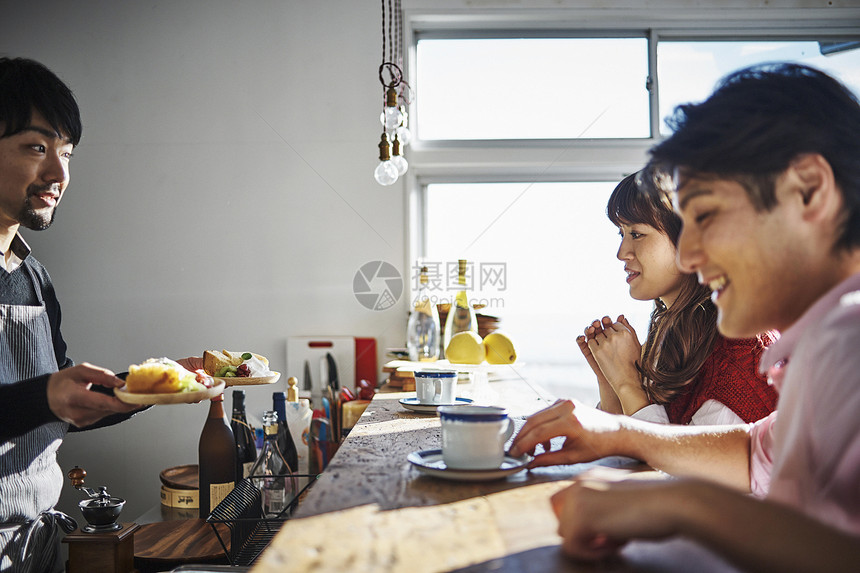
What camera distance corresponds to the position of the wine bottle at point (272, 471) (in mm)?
1680

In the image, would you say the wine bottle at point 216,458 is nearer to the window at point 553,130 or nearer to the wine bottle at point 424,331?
the wine bottle at point 424,331

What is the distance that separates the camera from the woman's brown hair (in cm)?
138

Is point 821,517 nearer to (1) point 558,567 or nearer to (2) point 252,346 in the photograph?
(1) point 558,567

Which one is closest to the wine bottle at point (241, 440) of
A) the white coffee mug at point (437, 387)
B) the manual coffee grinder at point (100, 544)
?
the manual coffee grinder at point (100, 544)

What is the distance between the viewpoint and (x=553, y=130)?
2807 millimetres

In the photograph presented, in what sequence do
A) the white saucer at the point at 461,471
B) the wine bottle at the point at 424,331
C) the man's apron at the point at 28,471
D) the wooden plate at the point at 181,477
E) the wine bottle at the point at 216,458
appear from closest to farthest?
the white saucer at the point at 461,471, the man's apron at the point at 28,471, the wine bottle at the point at 216,458, the wooden plate at the point at 181,477, the wine bottle at the point at 424,331

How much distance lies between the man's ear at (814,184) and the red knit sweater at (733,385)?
25.4 inches

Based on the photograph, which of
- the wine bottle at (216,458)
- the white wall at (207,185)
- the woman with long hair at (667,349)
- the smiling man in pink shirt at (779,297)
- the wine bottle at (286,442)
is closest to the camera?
the smiling man in pink shirt at (779,297)

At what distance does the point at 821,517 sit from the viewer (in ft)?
1.91

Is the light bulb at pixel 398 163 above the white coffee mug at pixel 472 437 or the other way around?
above

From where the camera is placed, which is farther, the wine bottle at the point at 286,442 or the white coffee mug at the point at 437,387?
the wine bottle at the point at 286,442

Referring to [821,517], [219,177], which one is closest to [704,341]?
[821,517]

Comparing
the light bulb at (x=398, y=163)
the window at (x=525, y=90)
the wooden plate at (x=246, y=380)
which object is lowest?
the wooden plate at (x=246, y=380)

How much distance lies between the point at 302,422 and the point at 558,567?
163 cm
